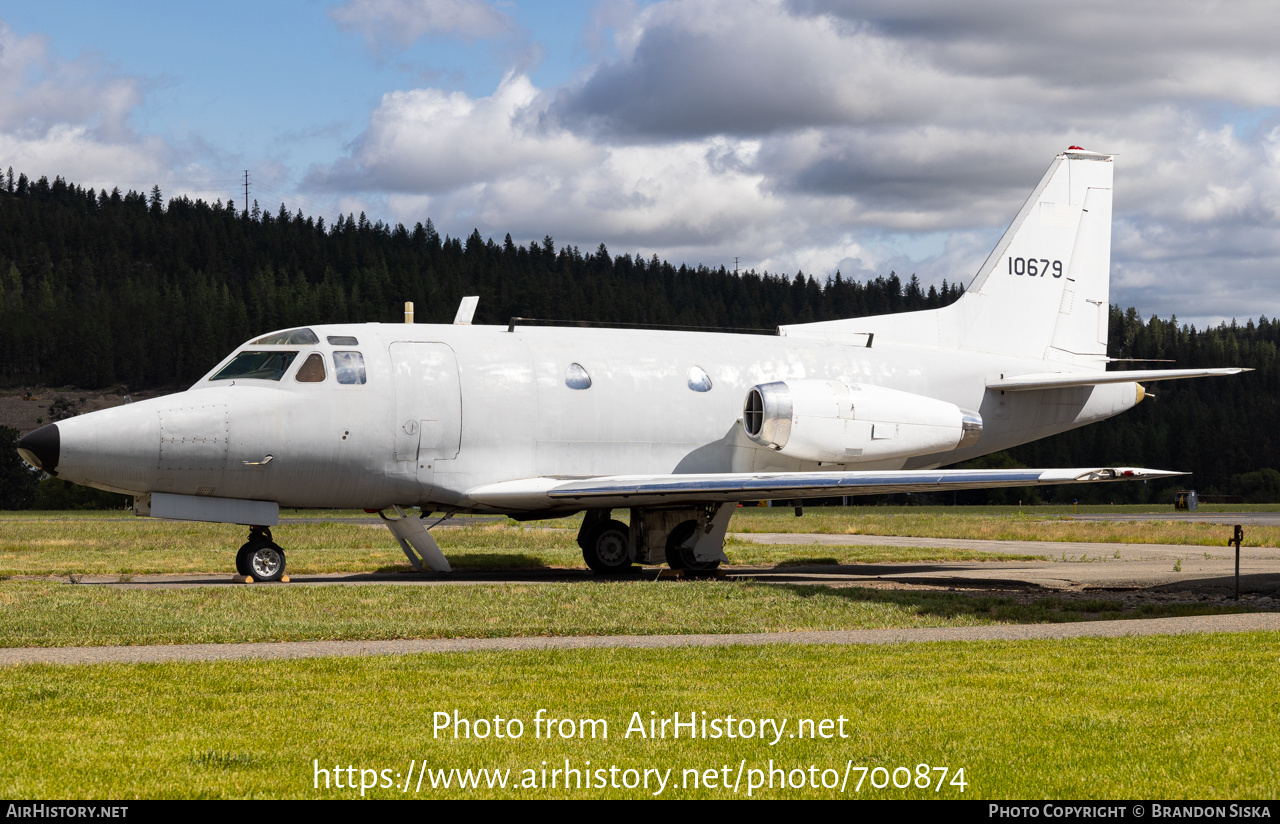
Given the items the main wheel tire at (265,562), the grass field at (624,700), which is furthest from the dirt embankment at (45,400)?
the grass field at (624,700)

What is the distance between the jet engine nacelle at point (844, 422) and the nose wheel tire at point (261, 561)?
803cm

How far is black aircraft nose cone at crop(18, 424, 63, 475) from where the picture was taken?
16.9 meters

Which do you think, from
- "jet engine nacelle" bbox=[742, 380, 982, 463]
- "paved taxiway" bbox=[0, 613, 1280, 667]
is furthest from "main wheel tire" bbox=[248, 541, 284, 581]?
"jet engine nacelle" bbox=[742, 380, 982, 463]

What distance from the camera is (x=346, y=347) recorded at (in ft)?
63.0

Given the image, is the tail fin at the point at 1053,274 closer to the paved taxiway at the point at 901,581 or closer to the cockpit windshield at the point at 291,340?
the paved taxiway at the point at 901,581

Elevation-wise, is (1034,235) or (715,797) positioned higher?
(1034,235)

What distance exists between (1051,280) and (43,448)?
61.8ft

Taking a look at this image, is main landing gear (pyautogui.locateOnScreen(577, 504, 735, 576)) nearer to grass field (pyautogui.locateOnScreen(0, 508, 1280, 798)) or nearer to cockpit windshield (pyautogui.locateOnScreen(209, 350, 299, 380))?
grass field (pyautogui.locateOnScreen(0, 508, 1280, 798))

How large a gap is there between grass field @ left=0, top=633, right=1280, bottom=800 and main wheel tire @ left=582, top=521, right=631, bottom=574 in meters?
9.77

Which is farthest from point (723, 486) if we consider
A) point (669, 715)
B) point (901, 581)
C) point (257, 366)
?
point (669, 715)

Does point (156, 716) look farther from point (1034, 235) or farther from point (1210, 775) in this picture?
point (1034, 235)


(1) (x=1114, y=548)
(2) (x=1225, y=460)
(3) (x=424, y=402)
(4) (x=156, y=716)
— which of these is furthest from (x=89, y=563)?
(2) (x=1225, y=460)

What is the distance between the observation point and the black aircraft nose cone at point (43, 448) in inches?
664
